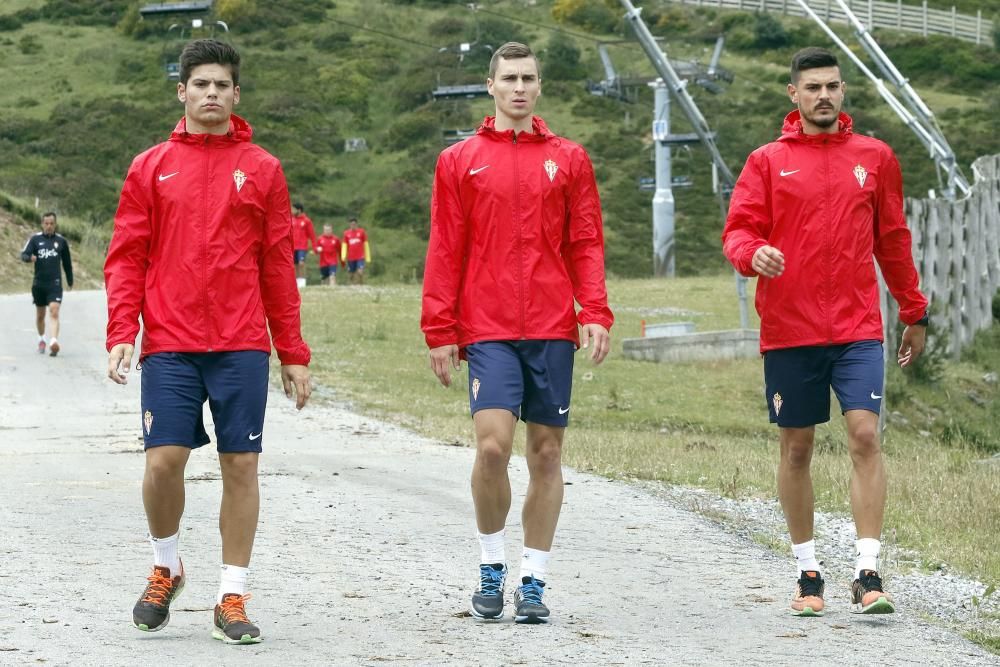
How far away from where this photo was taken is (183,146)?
661 centimetres

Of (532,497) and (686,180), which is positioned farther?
(686,180)

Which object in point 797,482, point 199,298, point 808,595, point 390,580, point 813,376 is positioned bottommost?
point 390,580

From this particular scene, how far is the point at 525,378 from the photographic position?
23.1ft

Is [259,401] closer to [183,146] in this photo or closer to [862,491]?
[183,146]

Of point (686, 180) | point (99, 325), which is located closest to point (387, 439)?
point (99, 325)

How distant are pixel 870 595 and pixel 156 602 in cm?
270

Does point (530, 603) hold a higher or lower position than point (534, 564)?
lower

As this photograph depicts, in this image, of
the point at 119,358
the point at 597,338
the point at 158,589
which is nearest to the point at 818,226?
the point at 597,338

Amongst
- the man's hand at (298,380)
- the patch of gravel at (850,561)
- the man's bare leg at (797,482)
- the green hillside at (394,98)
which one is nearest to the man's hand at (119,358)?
the man's hand at (298,380)

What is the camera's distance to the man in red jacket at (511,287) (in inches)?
273

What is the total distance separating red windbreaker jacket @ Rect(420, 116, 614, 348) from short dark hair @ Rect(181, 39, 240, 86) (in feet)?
2.94

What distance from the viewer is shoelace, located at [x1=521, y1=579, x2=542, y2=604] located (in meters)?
6.92

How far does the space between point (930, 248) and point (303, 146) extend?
58.8 meters

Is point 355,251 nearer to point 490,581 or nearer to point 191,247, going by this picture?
point 490,581
